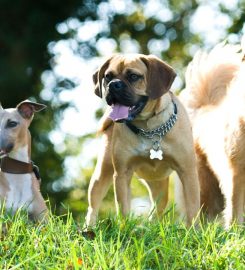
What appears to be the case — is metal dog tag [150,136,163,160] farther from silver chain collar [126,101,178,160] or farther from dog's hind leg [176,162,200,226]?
dog's hind leg [176,162,200,226]

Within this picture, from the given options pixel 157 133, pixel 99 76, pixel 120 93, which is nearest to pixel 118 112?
pixel 120 93

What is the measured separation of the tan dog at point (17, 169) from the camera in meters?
6.02

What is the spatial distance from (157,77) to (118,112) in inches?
18.3

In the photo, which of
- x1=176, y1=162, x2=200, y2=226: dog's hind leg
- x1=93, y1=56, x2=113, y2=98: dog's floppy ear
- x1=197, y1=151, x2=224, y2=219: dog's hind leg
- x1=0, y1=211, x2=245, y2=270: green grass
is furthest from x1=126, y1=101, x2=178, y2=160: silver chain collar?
x1=197, y1=151, x2=224, y2=219: dog's hind leg

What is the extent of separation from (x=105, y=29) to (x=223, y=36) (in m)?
4.53

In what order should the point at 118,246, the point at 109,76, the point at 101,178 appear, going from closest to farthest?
1. the point at 118,246
2. the point at 109,76
3. the point at 101,178

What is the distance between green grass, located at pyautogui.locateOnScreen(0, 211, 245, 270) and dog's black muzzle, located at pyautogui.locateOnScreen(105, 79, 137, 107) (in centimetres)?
100

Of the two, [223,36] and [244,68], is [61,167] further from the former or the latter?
[244,68]

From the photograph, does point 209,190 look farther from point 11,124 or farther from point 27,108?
point 11,124

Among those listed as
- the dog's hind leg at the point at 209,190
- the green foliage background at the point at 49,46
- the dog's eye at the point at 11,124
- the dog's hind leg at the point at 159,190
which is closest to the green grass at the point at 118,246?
the dog's eye at the point at 11,124

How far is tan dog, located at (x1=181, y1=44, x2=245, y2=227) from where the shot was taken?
266 inches

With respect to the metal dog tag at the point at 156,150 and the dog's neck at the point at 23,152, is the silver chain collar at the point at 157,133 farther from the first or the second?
the dog's neck at the point at 23,152

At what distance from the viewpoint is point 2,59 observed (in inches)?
597

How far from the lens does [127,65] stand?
6.11 meters
